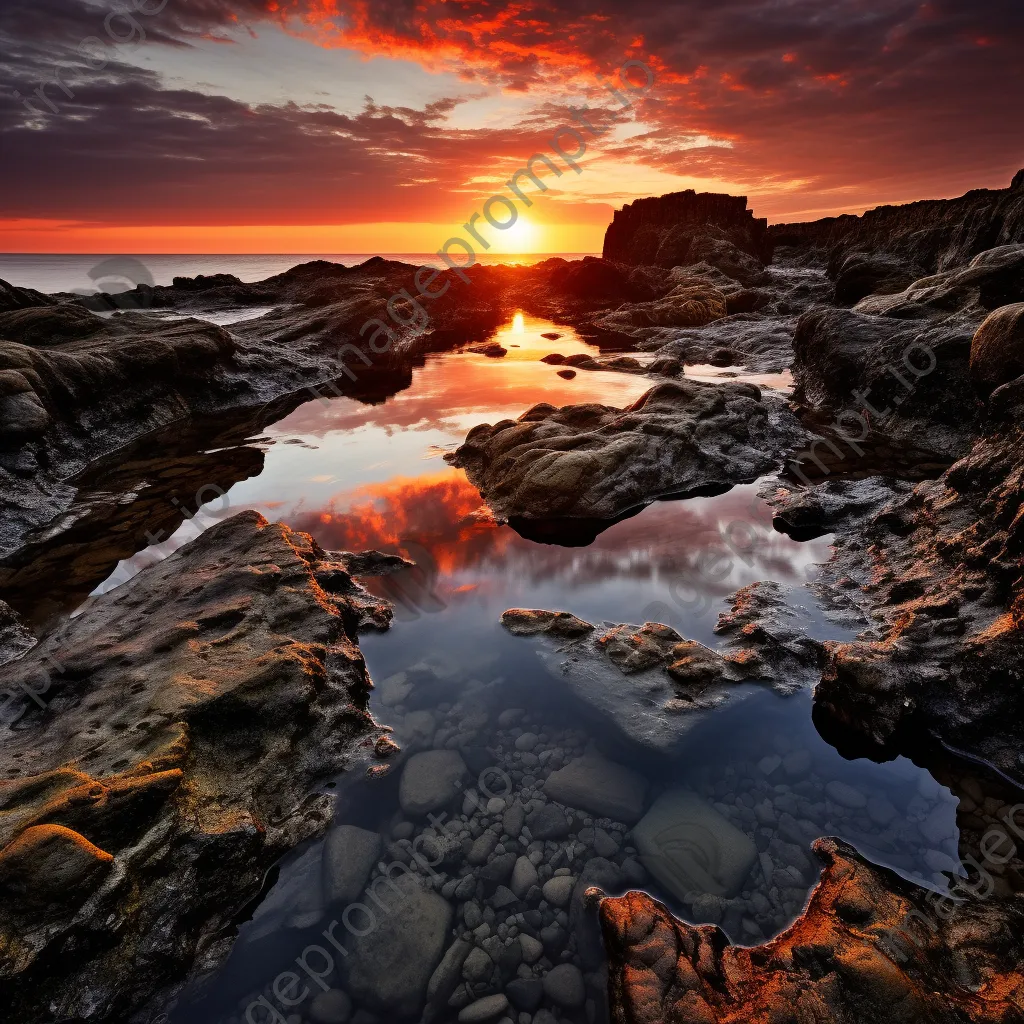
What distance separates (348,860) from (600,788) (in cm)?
244

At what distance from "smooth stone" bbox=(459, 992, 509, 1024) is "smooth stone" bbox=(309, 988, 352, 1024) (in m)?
0.83

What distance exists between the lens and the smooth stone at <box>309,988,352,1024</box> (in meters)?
3.90

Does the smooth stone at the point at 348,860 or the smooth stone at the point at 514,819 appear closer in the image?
the smooth stone at the point at 348,860

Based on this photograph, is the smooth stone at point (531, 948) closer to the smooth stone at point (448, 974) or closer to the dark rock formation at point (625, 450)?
the smooth stone at point (448, 974)

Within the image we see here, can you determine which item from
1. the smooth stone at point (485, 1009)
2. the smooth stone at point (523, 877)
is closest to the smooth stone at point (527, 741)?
the smooth stone at point (523, 877)

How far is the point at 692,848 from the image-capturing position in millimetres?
4902

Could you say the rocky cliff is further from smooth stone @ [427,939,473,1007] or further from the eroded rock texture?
smooth stone @ [427,939,473,1007]

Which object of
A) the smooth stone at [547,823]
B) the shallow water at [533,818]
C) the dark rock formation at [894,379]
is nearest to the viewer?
the shallow water at [533,818]

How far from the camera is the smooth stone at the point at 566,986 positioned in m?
3.93

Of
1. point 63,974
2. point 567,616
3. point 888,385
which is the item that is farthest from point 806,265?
point 63,974

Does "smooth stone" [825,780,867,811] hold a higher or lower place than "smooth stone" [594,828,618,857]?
higher

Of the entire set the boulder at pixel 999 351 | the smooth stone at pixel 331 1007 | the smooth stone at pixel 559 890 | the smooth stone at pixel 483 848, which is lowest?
the smooth stone at pixel 483 848

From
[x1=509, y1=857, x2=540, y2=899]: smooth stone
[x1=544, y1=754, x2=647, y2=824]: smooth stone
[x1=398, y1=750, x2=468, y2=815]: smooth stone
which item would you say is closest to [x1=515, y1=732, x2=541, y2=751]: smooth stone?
[x1=544, y1=754, x2=647, y2=824]: smooth stone

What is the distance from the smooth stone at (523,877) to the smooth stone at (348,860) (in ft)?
4.08
